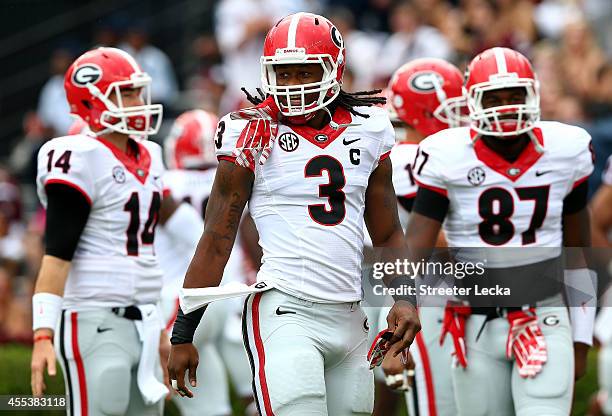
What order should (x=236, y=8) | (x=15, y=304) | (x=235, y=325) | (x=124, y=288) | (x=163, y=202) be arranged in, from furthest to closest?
(x=236, y=8) < (x=15, y=304) < (x=235, y=325) < (x=163, y=202) < (x=124, y=288)

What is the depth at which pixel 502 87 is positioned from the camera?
5.20m

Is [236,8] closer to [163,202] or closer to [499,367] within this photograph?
[163,202]

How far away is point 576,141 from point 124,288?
6.85 feet

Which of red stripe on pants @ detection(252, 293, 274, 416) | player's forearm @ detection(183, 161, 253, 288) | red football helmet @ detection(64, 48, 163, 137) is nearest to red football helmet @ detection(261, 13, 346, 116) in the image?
player's forearm @ detection(183, 161, 253, 288)

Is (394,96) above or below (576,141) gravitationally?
above

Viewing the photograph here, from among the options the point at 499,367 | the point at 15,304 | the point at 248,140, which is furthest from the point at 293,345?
the point at 15,304

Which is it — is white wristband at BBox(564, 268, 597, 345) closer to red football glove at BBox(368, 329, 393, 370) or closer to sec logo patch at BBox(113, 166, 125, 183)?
red football glove at BBox(368, 329, 393, 370)

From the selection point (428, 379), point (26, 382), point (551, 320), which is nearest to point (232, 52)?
point (26, 382)

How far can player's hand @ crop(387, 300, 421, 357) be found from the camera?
4238 millimetres

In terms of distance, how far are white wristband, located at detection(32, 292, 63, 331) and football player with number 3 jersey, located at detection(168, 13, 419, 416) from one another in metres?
0.97

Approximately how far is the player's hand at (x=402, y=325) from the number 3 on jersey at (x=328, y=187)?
1.28ft

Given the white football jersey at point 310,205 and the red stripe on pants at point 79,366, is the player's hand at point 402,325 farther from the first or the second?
the red stripe on pants at point 79,366

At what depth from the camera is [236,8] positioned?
12758 millimetres

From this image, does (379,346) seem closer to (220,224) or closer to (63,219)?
(220,224)
